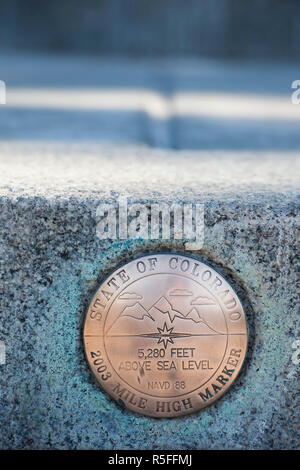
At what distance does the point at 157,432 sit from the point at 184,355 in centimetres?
12

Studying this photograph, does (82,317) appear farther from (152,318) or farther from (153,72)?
(153,72)

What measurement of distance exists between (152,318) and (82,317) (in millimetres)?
97

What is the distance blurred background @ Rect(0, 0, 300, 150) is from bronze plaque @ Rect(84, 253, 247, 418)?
23.1 inches

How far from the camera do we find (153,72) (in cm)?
279

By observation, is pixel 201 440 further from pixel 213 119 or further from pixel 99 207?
pixel 213 119

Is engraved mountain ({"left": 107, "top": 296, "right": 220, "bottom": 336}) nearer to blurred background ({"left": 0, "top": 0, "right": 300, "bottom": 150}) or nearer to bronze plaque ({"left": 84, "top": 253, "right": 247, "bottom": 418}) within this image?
bronze plaque ({"left": 84, "top": 253, "right": 247, "bottom": 418})

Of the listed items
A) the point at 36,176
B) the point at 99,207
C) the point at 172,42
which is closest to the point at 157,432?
the point at 99,207

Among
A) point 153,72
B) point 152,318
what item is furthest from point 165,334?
point 153,72

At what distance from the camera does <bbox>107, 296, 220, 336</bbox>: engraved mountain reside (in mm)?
877

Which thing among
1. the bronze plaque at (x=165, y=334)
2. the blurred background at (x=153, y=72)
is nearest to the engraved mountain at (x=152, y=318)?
the bronze plaque at (x=165, y=334)

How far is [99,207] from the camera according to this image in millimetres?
873

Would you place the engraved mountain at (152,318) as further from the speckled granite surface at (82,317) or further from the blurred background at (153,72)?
the blurred background at (153,72)

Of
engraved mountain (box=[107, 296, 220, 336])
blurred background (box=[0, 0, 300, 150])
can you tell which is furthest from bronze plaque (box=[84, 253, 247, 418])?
blurred background (box=[0, 0, 300, 150])

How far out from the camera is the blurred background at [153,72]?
1559 mm
